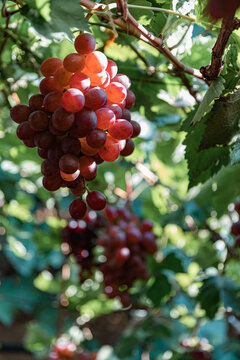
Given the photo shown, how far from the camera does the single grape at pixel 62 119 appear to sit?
0.46 metres

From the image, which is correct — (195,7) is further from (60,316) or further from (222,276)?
(60,316)

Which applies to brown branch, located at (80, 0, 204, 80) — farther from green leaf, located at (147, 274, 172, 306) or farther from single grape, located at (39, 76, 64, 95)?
green leaf, located at (147, 274, 172, 306)

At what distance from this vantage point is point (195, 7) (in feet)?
1.81

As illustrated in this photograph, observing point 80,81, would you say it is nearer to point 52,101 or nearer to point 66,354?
point 52,101

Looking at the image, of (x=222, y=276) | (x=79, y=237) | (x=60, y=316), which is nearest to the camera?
(x=222, y=276)

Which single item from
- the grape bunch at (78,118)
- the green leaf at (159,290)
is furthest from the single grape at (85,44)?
the green leaf at (159,290)

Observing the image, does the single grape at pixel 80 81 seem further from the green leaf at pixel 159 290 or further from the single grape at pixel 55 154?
the green leaf at pixel 159 290

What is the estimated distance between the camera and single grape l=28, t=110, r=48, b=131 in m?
0.49

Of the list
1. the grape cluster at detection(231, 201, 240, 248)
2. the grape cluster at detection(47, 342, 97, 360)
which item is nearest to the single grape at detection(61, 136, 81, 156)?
the grape cluster at detection(231, 201, 240, 248)

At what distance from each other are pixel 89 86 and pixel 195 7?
19 centimetres

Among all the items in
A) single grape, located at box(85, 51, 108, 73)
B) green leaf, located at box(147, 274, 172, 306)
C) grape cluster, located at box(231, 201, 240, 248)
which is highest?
single grape, located at box(85, 51, 108, 73)

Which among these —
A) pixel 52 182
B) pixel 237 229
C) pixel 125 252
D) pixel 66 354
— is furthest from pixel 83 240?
pixel 52 182

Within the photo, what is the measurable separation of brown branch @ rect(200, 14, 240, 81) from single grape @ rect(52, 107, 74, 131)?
19 centimetres

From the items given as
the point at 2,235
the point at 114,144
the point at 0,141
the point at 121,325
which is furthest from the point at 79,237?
the point at 121,325
